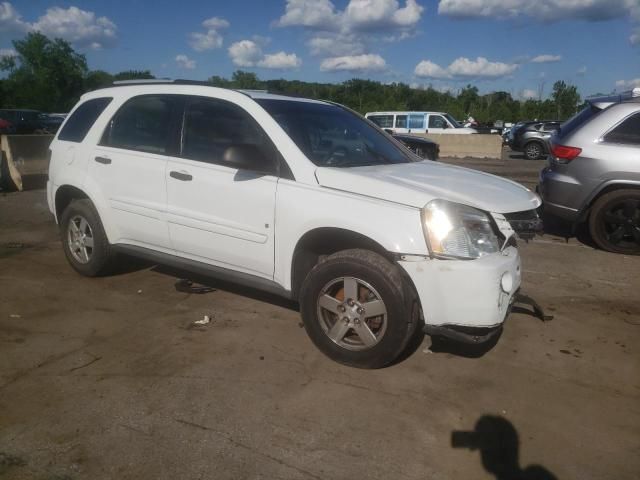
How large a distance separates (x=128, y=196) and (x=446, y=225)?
277 cm

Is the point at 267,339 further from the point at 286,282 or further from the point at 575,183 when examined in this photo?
the point at 575,183

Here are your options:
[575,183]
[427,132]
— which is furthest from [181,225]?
[427,132]

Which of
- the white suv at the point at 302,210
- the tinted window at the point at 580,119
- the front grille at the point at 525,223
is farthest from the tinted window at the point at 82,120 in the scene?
the tinted window at the point at 580,119

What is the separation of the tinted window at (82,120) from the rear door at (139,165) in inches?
10.7

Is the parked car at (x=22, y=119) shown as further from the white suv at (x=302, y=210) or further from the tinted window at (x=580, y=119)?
the tinted window at (x=580, y=119)

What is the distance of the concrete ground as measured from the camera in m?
2.60

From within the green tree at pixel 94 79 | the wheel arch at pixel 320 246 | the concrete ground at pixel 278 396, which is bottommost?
the concrete ground at pixel 278 396

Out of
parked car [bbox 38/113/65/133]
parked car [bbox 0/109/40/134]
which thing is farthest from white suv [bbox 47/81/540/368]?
parked car [bbox 38/113/65/133]

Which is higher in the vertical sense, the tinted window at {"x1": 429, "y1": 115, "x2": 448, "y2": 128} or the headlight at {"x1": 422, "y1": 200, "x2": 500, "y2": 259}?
the tinted window at {"x1": 429, "y1": 115, "x2": 448, "y2": 128}

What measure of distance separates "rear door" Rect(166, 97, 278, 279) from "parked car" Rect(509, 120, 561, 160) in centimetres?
1984

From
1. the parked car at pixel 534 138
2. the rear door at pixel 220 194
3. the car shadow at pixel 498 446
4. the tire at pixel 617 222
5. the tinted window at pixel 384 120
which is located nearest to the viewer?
the car shadow at pixel 498 446

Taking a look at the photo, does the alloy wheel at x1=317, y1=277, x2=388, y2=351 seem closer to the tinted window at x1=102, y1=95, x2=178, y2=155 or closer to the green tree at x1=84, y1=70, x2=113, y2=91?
the tinted window at x1=102, y1=95, x2=178, y2=155

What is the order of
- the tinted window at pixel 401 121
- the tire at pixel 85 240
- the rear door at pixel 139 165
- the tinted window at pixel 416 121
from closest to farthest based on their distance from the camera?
1. the rear door at pixel 139 165
2. the tire at pixel 85 240
3. the tinted window at pixel 416 121
4. the tinted window at pixel 401 121

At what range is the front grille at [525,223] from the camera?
3451 mm
